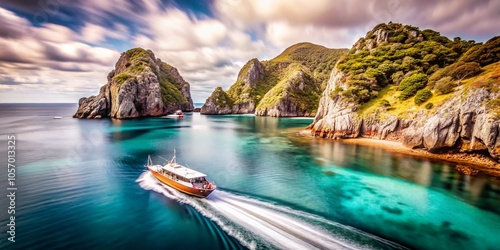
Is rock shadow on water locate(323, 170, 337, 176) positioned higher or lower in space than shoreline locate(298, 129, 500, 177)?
lower

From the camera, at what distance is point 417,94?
54875mm

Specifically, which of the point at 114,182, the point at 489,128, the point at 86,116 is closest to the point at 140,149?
the point at 114,182

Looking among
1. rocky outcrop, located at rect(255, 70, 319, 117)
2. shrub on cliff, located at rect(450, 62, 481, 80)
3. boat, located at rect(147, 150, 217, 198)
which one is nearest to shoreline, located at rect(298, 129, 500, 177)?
shrub on cliff, located at rect(450, 62, 481, 80)

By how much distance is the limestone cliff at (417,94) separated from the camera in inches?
1603

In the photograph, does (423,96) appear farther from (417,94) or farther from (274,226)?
(274,226)

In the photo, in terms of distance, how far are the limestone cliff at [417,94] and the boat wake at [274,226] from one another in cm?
3789

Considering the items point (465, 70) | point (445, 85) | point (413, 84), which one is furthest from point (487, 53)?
point (413, 84)

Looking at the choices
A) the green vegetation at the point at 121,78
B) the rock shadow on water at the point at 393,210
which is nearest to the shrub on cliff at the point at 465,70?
the rock shadow on water at the point at 393,210

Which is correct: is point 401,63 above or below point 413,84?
above

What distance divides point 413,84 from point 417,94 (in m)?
6.01

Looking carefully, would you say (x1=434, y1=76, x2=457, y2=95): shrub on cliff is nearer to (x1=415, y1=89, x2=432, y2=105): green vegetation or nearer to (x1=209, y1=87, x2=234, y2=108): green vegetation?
(x1=415, y1=89, x2=432, y2=105): green vegetation

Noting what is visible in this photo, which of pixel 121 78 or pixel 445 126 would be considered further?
pixel 121 78

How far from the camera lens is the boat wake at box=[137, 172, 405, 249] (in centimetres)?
1755

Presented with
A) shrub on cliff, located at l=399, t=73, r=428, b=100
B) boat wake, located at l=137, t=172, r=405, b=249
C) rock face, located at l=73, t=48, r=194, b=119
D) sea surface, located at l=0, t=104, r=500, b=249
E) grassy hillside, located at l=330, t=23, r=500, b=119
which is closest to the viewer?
boat wake, located at l=137, t=172, r=405, b=249
